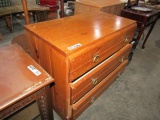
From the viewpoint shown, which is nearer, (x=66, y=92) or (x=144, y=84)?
(x=66, y=92)

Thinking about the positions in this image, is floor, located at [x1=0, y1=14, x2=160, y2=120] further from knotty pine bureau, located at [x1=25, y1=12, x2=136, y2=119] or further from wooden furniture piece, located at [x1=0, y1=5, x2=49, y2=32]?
wooden furniture piece, located at [x1=0, y1=5, x2=49, y2=32]

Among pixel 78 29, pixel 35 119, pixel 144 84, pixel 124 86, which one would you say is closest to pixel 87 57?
pixel 78 29

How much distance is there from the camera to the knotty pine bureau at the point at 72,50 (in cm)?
76

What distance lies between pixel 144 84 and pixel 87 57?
4.22 ft

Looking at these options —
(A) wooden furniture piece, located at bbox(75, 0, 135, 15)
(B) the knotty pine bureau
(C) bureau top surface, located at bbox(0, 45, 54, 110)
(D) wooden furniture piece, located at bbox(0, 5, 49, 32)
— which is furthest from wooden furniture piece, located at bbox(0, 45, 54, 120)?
(D) wooden furniture piece, located at bbox(0, 5, 49, 32)

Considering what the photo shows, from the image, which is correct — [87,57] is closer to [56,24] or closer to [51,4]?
[56,24]

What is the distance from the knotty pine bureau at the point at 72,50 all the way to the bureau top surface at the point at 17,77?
133mm

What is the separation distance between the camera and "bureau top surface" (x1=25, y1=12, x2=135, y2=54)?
2.55 ft

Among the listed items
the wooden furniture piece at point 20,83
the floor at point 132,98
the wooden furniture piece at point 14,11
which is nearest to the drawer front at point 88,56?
the wooden furniture piece at point 20,83

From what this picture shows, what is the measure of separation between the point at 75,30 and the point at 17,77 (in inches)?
21.0

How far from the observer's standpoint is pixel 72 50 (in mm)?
714

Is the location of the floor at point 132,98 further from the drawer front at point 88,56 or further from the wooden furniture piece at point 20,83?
the drawer front at point 88,56

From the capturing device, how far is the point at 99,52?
3.08 feet

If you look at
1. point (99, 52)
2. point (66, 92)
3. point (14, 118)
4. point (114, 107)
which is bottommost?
point (114, 107)
